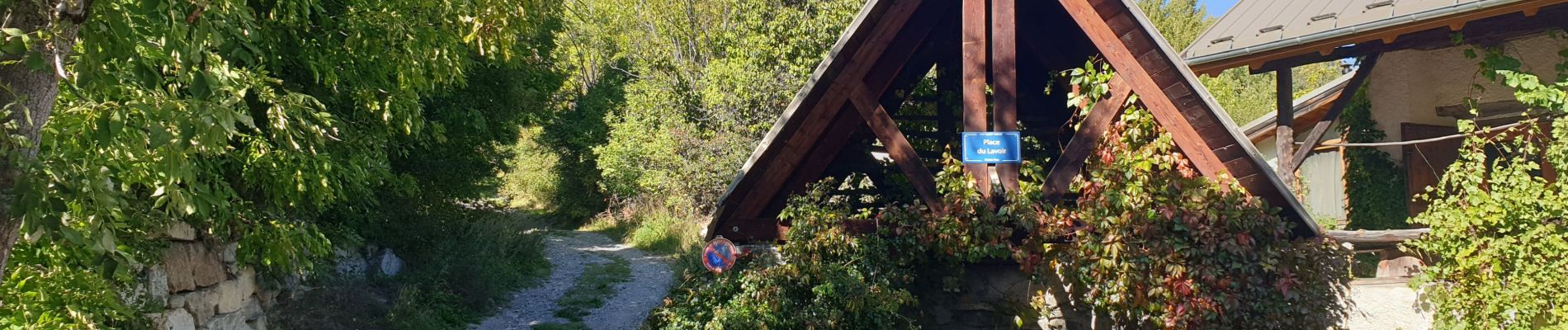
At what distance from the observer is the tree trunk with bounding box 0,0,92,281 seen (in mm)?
2275

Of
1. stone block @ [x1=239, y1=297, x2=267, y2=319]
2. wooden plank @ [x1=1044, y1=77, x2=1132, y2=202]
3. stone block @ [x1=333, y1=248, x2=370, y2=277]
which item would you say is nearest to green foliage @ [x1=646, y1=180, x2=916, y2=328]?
wooden plank @ [x1=1044, y1=77, x2=1132, y2=202]

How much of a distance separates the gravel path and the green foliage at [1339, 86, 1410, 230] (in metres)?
7.07

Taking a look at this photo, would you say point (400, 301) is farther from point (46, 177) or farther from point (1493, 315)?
point (1493, 315)

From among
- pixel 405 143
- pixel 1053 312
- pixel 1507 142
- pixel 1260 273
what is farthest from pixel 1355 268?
pixel 405 143

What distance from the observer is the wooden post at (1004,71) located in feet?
18.4

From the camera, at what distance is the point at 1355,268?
5.45 metres

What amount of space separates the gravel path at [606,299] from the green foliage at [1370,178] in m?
7.07

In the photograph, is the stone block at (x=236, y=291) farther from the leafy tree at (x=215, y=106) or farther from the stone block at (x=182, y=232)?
the stone block at (x=182, y=232)

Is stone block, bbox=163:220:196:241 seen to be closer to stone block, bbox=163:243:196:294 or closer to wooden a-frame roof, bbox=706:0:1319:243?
stone block, bbox=163:243:196:294

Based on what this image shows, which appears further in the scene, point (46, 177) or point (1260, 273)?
point (1260, 273)

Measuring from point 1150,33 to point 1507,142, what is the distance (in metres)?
3.67

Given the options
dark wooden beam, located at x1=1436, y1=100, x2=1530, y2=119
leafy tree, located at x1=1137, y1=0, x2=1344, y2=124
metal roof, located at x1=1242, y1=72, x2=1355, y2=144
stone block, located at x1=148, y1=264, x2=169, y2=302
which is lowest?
stone block, located at x1=148, y1=264, x2=169, y2=302

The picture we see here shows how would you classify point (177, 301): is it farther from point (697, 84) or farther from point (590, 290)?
point (697, 84)

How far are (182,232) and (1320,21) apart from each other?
7807 millimetres
